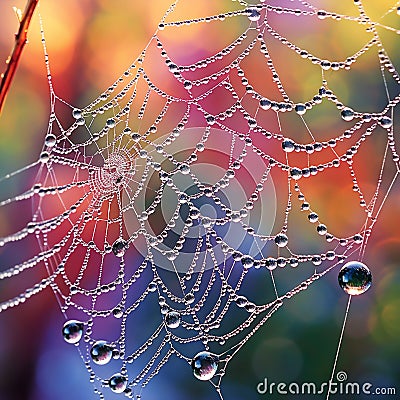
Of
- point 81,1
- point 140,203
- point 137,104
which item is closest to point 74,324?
point 140,203

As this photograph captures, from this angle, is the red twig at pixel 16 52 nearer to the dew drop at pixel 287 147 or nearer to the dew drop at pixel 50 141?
the dew drop at pixel 50 141

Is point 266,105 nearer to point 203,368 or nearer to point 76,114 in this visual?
point 76,114

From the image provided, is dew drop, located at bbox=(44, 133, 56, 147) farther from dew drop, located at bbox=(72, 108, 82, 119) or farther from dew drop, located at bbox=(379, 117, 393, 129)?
dew drop, located at bbox=(379, 117, 393, 129)

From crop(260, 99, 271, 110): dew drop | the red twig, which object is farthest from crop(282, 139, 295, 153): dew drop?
the red twig

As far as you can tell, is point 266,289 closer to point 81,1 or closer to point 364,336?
point 364,336

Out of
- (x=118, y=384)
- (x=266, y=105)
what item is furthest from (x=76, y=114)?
(x=118, y=384)

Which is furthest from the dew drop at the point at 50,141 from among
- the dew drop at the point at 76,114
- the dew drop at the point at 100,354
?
the dew drop at the point at 100,354

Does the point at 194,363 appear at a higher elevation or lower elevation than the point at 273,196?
lower

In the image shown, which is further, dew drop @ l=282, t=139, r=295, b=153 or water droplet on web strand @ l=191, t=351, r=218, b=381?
dew drop @ l=282, t=139, r=295, b=153
